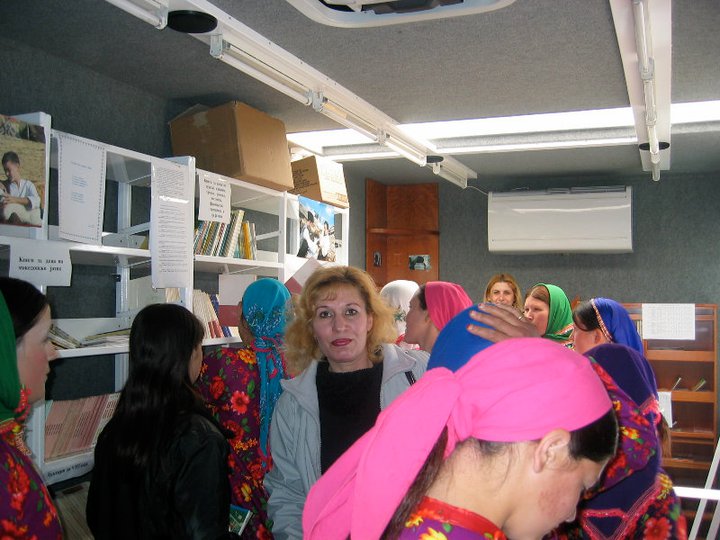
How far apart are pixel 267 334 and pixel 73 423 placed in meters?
0.80

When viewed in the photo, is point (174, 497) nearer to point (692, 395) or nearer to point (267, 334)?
point (267, 334)

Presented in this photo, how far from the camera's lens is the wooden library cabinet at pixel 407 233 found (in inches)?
231

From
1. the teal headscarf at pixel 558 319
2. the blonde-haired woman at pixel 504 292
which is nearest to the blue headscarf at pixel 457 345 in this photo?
the teal headscarf at pixel 558 319

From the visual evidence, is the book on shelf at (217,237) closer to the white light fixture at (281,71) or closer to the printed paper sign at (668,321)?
the white light fixture at (281,71)

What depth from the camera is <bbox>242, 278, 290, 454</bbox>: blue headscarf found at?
7.32ft

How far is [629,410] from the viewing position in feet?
4.54

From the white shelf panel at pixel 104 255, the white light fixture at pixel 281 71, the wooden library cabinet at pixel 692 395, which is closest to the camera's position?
the white light fixture at pixel 281 71

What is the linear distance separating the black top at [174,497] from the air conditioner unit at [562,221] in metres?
4.15

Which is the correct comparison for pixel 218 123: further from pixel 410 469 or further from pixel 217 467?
pixel 410 469

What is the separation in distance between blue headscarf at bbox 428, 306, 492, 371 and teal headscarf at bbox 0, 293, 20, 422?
0.87 meters

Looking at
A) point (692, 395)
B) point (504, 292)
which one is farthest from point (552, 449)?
point (692, 395)

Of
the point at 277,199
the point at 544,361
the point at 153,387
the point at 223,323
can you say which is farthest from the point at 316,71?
the point at 544,361

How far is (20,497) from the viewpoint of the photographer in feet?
4.26

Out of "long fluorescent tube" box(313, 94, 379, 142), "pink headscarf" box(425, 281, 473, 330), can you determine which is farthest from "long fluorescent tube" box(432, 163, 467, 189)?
"pink headscarf" box(425, 281, 473, 330)
